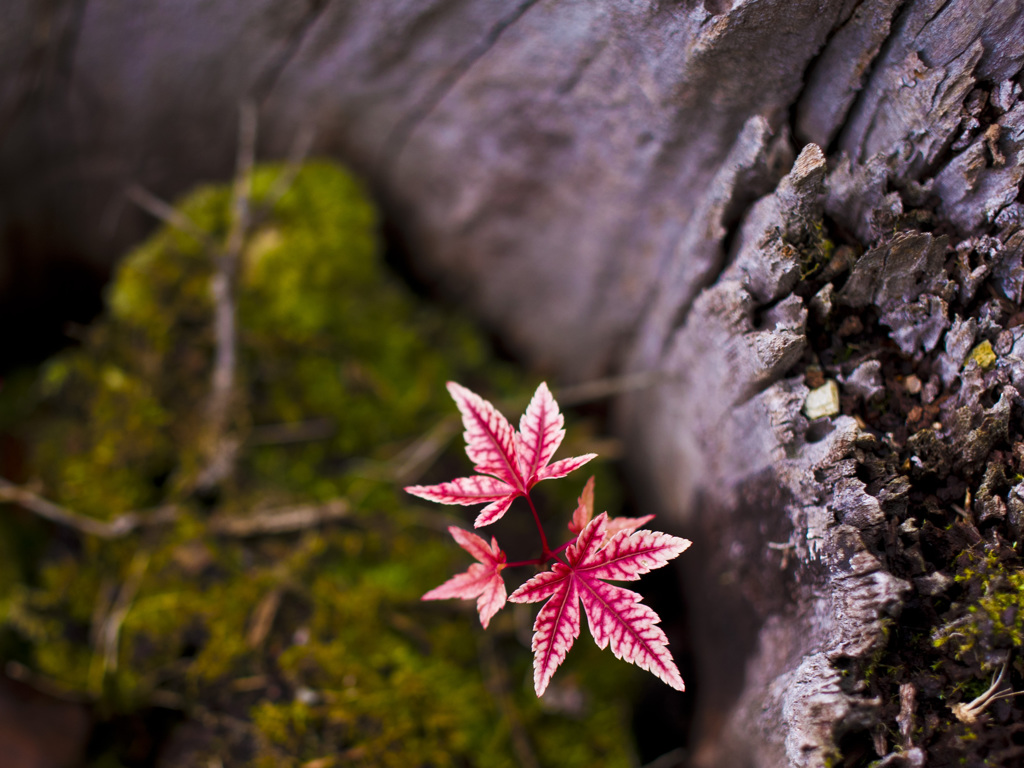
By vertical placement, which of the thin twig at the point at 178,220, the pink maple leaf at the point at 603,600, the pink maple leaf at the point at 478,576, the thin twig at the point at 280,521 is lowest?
the pink maple leaf at the point at 603,600


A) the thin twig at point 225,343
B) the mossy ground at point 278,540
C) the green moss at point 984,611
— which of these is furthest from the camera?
the thin twig at point 225,343

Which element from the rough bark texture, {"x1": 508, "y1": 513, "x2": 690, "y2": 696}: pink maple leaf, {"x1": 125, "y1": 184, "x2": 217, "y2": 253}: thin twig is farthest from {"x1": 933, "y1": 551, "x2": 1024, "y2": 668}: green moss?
{"x1": 125, "y1": 184, "x2": 217, "y2": 253}: thin twig

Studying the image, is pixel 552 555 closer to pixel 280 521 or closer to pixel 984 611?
pixel 984 611

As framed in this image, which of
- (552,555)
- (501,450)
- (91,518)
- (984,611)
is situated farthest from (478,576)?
A: (91,518)

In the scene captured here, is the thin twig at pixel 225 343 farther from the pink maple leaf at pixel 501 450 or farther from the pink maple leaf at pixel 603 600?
the pink maple leaf at pixel 603 600

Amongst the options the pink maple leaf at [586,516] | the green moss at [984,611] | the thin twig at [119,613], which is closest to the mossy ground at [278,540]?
the thin twig at [119,613]
